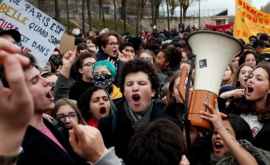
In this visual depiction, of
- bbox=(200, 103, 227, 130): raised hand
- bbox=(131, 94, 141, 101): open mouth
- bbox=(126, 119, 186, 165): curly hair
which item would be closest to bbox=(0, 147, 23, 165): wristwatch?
bbox=(126, 119, 186, 165): curly hair

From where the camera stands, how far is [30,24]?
19.9 feet

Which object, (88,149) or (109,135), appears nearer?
(88,149)

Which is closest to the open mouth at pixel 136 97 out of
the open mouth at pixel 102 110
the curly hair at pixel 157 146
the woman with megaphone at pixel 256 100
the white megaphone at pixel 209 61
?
the open mouth at pixel 102 110

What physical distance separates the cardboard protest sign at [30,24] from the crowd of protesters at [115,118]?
0.92 feet

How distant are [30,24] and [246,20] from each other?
690 cm

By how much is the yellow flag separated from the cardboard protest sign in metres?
6.29

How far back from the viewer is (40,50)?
5.97 metres

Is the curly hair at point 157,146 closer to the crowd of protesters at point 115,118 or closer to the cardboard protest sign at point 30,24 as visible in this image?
the crowd of protesters at point 115,118

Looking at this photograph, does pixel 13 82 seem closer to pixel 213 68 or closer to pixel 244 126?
pixel 213 68

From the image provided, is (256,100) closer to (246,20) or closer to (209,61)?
(209,61)

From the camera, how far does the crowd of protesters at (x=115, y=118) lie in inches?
59.0

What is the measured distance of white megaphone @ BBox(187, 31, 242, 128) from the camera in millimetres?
3238

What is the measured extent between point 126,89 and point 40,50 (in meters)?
1.97

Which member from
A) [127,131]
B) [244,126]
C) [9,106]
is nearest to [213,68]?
[244,126]
